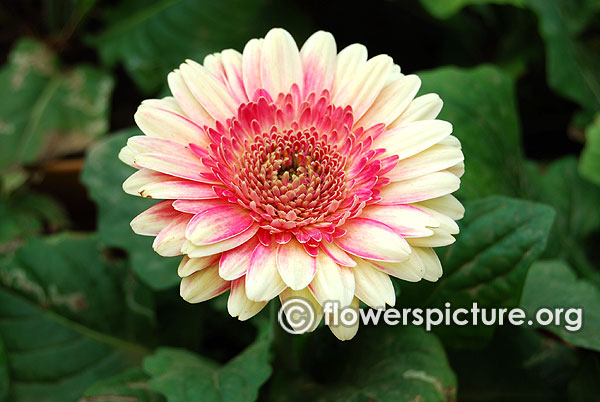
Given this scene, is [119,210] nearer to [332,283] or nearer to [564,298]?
[332,283]

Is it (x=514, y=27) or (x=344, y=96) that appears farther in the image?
(x=514, y=27)

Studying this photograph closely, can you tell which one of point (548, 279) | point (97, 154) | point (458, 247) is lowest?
point (548, 279)

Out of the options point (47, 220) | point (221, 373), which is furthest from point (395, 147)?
point (47, 220)

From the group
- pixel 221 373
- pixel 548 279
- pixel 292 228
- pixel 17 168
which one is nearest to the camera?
pixel 292 228

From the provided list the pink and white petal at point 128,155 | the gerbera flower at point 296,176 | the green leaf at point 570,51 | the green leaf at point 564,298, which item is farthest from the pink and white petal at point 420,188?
the green leaf at point 570,51

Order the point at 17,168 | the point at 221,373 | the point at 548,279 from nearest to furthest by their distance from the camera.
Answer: the point at 221,373 < the point at 548,279 < the point at 17,168

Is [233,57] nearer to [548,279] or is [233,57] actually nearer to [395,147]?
[395,147]
